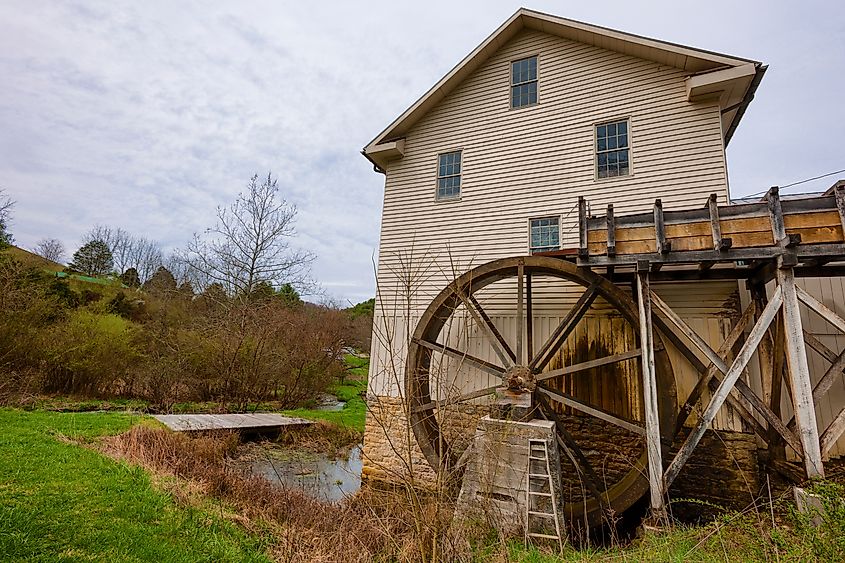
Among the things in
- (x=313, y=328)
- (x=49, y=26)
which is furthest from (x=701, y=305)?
(x=313, y=328)

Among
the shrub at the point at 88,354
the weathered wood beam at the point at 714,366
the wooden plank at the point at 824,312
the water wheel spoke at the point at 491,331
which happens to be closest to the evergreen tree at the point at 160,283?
the shrub at the point at 88,354

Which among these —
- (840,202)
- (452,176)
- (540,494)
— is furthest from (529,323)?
(840,202)

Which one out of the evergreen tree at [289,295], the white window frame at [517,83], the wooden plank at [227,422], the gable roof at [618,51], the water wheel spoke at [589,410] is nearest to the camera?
the water wheel spoke at [589,410]

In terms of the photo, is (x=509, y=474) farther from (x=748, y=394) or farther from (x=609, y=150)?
(x=609, y=150)

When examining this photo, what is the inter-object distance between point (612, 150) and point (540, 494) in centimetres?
594

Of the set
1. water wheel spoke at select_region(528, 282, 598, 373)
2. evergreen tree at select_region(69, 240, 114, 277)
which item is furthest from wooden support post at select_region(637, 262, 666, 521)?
evergreen tree at select_region(69, 240, 114, 277)

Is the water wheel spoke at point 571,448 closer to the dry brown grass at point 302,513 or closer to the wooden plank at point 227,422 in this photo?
the dry brown grass at point 302,513

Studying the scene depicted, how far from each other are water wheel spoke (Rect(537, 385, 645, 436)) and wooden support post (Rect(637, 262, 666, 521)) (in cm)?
55

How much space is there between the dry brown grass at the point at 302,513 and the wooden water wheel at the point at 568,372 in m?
1.55

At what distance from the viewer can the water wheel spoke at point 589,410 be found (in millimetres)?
5453

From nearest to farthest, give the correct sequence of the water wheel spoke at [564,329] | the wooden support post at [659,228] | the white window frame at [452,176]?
the wooden support post at [659,228] < the water wheel spoke at [564,329] < the white window frame at [452,176]

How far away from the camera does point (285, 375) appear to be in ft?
54.4

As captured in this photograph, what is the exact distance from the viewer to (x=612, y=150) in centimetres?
721

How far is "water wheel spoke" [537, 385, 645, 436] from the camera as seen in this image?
215 inches
